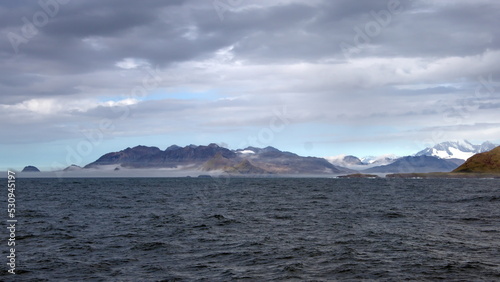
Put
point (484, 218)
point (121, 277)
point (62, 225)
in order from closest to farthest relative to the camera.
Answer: point (121, 277) < point (62, 225) < point (484, 218)

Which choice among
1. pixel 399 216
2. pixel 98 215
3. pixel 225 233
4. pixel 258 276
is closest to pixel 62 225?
pixel 98 215

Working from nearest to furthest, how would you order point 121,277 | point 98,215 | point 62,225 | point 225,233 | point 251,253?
point 121,277 < point 251,253 < point 225,233 < point 62,225 < point 98,215

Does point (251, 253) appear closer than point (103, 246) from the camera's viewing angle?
Yes

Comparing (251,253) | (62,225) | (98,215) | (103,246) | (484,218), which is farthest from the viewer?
(98,215)

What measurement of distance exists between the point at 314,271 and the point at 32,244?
27.6 m

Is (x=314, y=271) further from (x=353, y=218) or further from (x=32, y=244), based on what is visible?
(x=353, y=218)

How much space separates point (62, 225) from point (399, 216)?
A: 46.5m

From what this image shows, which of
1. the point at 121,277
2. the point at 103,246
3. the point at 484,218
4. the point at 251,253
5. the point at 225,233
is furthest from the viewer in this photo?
the point at 484,218

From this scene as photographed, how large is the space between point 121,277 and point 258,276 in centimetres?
927

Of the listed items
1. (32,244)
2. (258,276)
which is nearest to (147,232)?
(32,244)

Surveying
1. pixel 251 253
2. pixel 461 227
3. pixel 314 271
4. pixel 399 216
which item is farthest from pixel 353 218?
pixel 314 271

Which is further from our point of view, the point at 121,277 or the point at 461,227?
the point at 461,227

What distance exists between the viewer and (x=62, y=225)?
55.2m

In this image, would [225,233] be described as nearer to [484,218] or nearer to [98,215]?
[98,215]
